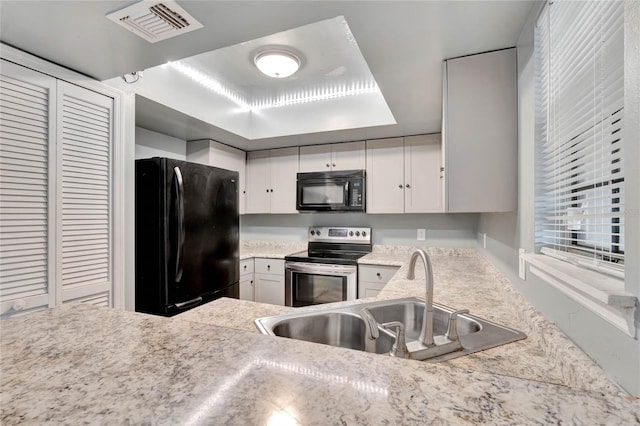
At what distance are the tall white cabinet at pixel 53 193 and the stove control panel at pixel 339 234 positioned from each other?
6.95 feet

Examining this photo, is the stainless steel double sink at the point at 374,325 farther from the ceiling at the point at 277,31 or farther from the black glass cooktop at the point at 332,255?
the black glass cooktop at the point at 332,255

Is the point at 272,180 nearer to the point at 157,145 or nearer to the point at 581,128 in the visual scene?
the point at 157,145

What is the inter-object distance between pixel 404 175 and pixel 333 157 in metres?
0.79

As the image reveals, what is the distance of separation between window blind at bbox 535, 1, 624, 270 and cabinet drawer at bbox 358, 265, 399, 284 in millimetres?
1676

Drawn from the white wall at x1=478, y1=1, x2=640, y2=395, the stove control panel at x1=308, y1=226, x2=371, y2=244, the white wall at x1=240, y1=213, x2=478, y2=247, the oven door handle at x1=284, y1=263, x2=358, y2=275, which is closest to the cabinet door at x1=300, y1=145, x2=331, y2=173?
the white wall at x1=240, y1=213, x2=478, y2=247

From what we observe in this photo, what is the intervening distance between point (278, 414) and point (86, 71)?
6.73ft

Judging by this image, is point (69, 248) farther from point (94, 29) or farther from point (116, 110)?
point (94, 29)

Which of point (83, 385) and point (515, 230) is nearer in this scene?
point (83, 385)

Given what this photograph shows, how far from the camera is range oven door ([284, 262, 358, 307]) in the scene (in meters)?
2.76

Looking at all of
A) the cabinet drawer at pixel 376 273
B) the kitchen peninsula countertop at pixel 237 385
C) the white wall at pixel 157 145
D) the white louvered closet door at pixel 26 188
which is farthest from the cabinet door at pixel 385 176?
the white louvered closet door at pixel 26 188

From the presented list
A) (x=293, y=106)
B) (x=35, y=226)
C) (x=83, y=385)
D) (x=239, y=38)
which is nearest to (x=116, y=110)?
(x=35, y=226)

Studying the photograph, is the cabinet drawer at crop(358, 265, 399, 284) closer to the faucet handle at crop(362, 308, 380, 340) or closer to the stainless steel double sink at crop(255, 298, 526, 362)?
the stainless steel double sink at crop(255, 298, 526, 362)

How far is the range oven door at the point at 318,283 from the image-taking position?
2.76 metres

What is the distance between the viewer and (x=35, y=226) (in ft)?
4.73
